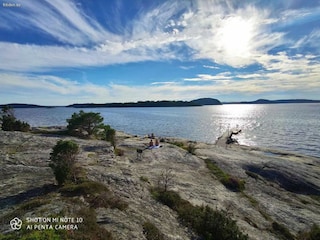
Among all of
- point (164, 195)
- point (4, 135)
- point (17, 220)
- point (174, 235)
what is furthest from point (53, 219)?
point (4, 135)

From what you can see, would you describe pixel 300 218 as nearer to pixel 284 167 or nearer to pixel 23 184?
pixel 284 167

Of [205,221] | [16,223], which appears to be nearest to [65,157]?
[16,223]

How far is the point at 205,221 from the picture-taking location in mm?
17906

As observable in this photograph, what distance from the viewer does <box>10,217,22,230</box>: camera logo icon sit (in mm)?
12828

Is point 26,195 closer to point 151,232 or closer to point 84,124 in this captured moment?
point 151,232

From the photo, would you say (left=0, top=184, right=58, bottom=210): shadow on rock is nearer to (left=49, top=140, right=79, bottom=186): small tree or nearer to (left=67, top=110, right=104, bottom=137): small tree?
(left=49, top=140, right=79, bottom=186): small tree

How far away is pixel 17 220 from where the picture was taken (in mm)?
13602

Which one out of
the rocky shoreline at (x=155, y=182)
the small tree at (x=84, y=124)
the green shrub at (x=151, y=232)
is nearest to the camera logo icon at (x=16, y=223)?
the rocky shoreline at (x=155, y=182)

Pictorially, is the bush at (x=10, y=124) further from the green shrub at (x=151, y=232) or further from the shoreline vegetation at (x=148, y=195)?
the green shrub at (x=151, y=232)

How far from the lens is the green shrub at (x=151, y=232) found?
14344 millimetres

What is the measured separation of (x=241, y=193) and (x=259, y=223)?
7608 millimetres

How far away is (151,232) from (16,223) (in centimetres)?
728

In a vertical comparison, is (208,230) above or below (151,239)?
below

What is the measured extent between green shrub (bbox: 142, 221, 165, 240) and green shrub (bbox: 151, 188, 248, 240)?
3.62m
